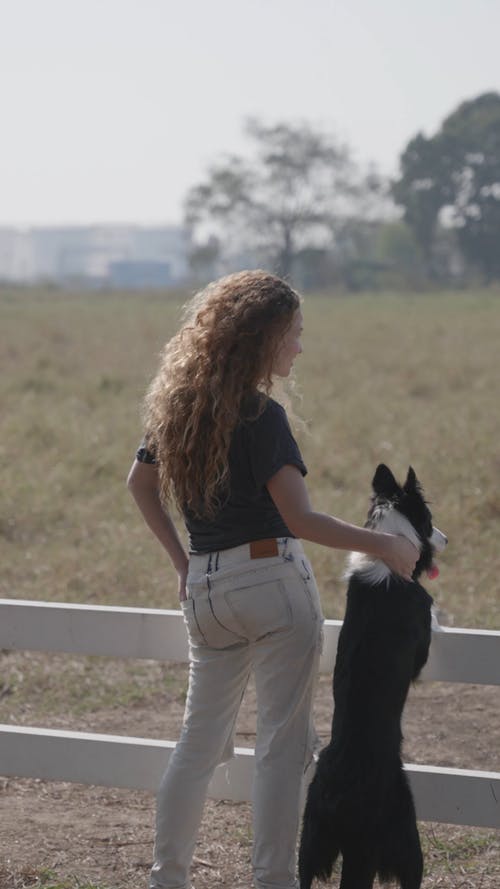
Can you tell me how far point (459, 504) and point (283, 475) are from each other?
7215 millimetres

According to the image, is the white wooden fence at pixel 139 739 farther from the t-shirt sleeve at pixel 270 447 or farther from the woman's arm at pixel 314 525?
the t-shirt sleeve at pixel 270 447

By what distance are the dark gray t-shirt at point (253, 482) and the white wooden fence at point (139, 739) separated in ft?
2.01

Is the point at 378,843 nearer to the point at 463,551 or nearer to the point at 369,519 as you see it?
the point at 369,519

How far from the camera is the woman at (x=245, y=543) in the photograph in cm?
313

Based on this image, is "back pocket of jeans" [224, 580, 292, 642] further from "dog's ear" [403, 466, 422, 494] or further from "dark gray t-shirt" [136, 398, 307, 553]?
"dog's ear" [403, 466, 422, 494]

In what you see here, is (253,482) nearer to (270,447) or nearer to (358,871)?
(270,447)

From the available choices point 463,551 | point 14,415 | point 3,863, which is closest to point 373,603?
point 3,863

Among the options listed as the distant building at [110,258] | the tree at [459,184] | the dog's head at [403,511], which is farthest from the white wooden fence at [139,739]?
the distant building at [110,258]

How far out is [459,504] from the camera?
10102mm

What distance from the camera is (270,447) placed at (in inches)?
122

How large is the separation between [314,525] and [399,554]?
0.25 m

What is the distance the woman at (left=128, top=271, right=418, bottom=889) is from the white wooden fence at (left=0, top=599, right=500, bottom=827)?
1.51ft

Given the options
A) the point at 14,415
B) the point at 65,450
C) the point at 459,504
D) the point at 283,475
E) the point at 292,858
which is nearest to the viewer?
the point at 283,475

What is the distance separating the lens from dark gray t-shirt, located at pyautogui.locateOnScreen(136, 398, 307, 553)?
3.10 metres
